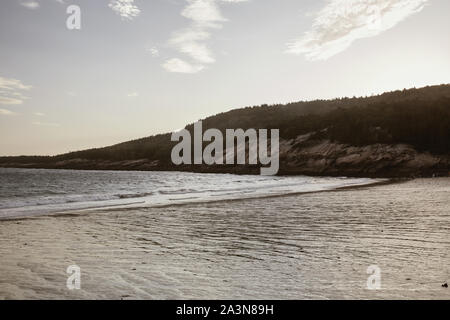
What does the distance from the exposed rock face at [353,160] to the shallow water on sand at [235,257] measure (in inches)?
1811

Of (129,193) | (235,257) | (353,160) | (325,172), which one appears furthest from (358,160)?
(235,257)

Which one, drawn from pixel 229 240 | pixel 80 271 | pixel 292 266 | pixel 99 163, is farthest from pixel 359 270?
pixel 99 163

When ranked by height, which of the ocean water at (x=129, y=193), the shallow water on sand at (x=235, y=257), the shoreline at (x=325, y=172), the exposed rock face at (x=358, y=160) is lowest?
the ocean water at (x=129, y=193)

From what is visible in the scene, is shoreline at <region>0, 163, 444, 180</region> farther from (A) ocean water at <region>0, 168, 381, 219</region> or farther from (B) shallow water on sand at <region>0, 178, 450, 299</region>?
(B) shallow water on sand at <region>0, 178, 450, 299</region>

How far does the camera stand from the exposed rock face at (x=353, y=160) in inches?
2162

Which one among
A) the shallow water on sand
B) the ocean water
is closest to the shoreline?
the ocean water

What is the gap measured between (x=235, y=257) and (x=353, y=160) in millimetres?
61010

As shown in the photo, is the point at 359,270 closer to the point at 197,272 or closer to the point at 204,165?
the point at 197,272

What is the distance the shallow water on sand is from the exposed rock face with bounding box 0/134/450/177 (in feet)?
151

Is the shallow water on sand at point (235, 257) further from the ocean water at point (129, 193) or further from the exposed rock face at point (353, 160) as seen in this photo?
the exposed rock face at point (353, 160)

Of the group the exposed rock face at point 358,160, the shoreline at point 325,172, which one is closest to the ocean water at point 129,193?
the shoreline at point 325,172

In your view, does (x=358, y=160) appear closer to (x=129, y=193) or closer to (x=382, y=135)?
(x=382, y=135)

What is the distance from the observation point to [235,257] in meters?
8.16

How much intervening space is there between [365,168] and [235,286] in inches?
2370
